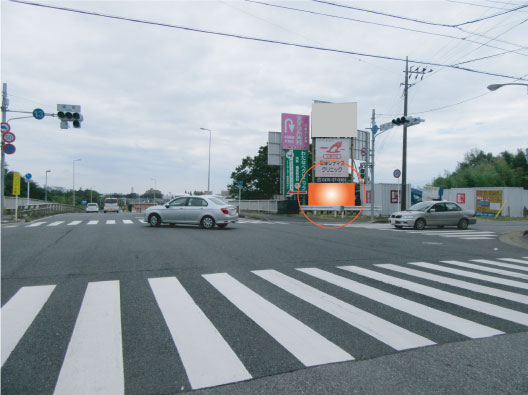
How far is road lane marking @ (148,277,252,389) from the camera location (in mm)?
2750

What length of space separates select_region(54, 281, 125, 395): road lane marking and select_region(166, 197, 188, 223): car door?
11.1 meters

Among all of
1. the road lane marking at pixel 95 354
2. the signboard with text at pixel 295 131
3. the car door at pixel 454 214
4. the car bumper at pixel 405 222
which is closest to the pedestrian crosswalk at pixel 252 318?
the road lane marking at pixel 95 354

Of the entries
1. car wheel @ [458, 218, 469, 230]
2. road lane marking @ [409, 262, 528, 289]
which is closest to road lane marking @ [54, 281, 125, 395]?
road lane marking @ [409, 262, 528, 289]

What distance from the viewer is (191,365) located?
2.92m

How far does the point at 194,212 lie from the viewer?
15664 millimetres

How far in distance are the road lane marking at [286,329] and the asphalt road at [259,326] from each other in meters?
0.02

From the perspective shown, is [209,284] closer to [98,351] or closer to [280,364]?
[98,351]

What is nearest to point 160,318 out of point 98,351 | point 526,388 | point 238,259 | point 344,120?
point 98,351

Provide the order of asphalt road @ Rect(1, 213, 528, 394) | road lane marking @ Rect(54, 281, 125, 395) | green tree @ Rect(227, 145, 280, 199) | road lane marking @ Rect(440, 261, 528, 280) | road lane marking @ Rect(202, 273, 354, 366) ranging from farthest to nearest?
green tree @ Rect(227, 145, 280, 199), road lane marking @ Rect(440, 261, 528, 280), road lane marking @ Rect(202, 273, 354, 366), asphalt road @ Rect(1, 213, 528, 394), road lane marking @ Rect(54, 281, 125, 395)

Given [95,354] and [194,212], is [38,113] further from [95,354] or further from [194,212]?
[95,354]

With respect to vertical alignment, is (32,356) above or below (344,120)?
below

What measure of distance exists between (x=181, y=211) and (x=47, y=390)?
13401 millimetres

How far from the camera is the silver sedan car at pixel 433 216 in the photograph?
17.4 m

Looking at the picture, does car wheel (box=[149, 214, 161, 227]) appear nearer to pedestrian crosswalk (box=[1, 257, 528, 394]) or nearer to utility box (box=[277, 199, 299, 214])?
pedestrian crosswalk (box=[1, 257, 528, 394])
